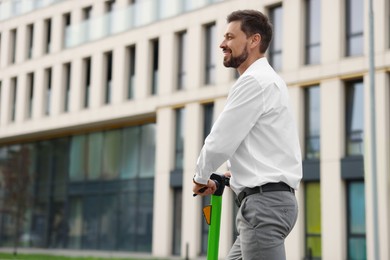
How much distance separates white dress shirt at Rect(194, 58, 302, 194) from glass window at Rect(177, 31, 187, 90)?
25304 mm

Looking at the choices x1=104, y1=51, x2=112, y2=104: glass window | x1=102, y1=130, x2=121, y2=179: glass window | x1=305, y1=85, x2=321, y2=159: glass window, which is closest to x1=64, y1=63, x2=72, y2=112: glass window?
x1=102, y1=130, x2=121, y2=179: glass window

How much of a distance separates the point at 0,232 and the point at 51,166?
543cm

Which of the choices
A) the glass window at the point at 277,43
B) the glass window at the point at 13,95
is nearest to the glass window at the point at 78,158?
the glass window at the point at 13,95

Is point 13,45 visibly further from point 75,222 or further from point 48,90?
point 75,222

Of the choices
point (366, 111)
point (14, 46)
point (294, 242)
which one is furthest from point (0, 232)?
point (366, 111)

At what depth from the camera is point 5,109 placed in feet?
123

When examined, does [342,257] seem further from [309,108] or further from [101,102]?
[101,102]

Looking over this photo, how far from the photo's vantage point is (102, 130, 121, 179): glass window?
33250 millimetres

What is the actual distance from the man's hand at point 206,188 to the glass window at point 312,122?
20611 mm

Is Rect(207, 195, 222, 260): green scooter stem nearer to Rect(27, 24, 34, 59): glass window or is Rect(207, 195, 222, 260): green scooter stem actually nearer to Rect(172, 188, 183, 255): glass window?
Rect(172, 188, 183, 255): glass window

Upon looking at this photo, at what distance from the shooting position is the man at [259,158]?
3.49m

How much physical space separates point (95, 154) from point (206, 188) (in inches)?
1224

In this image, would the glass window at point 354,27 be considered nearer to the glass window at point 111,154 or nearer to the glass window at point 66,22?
the glass window at point 111,154

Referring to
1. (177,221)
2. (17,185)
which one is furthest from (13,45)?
(177,221)
